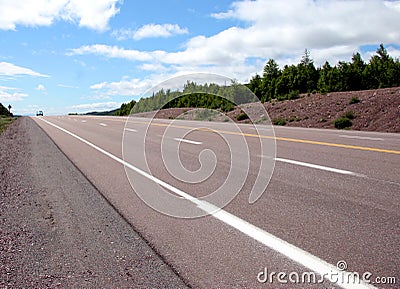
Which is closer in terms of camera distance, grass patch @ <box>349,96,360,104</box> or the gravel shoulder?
the gravel shoulder

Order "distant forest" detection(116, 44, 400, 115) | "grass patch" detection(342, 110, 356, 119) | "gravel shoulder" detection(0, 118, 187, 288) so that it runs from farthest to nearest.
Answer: "distant forest" detection(116, 44, 400, 115)
"grass patch" detection(342, 110, 356, 119)
"gravel shoulder" detection(0, 118, 187, 288)

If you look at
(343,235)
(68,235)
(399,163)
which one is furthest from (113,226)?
(399,163)

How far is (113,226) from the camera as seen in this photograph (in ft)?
17.5

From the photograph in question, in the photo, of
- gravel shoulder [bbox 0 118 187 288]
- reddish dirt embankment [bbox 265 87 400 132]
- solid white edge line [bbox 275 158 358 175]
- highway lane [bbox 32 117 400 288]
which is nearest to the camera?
gravel shoulder [bbox 0 118 187 288]

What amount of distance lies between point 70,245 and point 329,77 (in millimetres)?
57091

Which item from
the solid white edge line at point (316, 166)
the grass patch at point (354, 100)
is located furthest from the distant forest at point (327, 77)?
the solid white edge line at point (316, 166)

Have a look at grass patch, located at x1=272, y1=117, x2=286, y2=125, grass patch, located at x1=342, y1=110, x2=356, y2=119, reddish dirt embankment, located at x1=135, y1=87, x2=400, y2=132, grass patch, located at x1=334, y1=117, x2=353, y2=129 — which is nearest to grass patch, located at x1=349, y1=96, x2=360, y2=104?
reddish dirt embankment, located at x1=135, y1=87, x2=400, y2=132

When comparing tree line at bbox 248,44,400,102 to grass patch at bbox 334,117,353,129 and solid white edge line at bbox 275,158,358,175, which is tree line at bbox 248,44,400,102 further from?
solid white edge line at bbox 275,158,358,175

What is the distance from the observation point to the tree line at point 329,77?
56.5 m

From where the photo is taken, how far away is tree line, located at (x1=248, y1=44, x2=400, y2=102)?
56.5m

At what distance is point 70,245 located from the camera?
15.3ft

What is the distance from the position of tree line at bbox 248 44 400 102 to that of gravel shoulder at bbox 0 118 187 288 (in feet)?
149

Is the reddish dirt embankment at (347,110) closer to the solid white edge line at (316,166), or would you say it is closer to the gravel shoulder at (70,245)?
the solid white edge line at (316,166)

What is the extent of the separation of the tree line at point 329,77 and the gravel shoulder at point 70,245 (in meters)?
45.5
